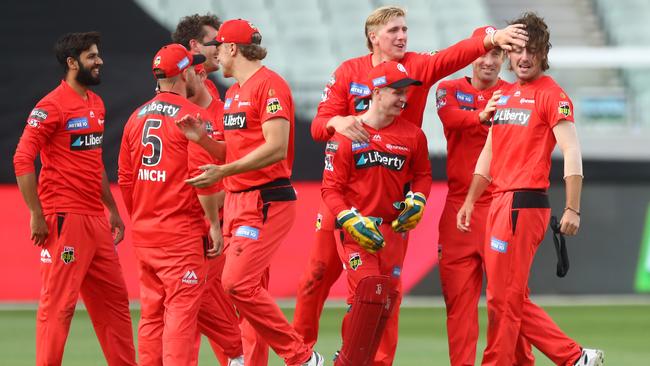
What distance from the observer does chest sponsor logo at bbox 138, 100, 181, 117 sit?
281 inches

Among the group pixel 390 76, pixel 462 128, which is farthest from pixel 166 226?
pixel 462 128

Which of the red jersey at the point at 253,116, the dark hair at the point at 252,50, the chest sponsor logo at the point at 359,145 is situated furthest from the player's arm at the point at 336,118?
the dark hair at the point at 252,50

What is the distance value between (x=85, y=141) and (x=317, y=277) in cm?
177

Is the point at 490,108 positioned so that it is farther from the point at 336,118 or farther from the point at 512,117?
the point at 336,118

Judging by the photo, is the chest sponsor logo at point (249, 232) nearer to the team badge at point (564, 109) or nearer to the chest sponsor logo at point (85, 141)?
the chest sponsor logo at point (85, 141)

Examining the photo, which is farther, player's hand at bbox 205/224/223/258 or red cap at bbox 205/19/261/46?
red cap at bbox 205/19/261/46

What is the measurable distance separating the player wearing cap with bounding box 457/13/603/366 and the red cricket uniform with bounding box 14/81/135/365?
7.95 feet

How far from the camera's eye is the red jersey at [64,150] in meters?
7.66

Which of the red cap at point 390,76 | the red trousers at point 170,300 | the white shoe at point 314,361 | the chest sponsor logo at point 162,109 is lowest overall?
the white shoe at point 314,361

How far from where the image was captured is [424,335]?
425 inches

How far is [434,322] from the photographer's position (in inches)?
463

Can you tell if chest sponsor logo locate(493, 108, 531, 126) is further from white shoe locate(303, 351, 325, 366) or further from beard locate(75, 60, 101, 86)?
beard locate(75, 60, 101, 86)

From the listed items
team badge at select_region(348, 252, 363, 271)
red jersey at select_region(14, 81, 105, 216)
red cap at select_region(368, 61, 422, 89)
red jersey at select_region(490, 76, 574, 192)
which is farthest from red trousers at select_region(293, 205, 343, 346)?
red jersey at select_region(14, 81, 105, 216)

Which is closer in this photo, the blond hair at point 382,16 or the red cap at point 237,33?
the red cap at point 237,33
